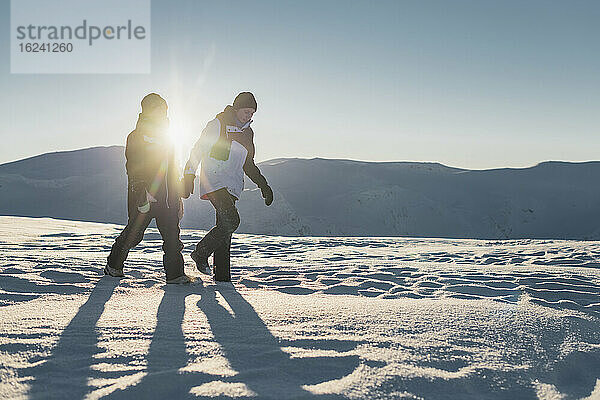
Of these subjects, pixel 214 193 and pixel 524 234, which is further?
pixel 524 234

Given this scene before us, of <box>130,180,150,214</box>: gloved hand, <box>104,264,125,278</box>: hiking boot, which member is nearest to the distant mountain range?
<box>104,264,125,278</box>: hiking boot

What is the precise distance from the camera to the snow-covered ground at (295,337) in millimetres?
1549

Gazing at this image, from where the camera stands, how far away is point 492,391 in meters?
1.57

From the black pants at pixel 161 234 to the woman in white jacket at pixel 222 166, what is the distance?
267mm

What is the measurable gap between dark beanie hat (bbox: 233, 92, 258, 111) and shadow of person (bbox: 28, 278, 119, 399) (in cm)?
206

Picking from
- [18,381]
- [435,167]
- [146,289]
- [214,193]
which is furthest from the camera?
[435,167]

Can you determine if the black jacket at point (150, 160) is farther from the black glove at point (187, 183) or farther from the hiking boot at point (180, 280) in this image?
the hiking boot at point (180, 280)

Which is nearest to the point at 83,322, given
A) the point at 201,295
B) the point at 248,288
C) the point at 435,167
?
the point at 201,295

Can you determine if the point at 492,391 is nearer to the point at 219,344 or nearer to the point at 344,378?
the point at 344,378

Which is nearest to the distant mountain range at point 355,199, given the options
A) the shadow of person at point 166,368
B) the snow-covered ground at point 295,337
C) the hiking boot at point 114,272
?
the hiking boot at point 114,272

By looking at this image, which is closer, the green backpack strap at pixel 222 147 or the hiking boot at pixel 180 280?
the hiking boot at pixel 180 280

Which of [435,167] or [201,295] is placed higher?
[435,167]

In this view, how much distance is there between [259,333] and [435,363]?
0.75 metres

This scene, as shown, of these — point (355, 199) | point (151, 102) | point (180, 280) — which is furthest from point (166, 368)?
point (355, 199)
